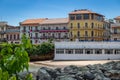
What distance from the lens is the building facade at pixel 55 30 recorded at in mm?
93312

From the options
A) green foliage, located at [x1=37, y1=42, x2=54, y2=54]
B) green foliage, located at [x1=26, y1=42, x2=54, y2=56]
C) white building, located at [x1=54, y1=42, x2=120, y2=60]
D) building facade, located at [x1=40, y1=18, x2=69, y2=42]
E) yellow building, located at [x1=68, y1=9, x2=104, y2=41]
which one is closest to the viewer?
white building, located at [x1=54, y1=42, x2=120, y2=60]

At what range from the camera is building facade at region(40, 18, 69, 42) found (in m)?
93.3

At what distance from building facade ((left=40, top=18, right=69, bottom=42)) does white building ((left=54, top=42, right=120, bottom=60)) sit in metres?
28.0

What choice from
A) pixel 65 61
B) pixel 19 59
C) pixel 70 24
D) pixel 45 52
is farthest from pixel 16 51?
pixel 70 24

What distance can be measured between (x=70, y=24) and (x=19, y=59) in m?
84.1

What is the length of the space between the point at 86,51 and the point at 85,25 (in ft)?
85.7

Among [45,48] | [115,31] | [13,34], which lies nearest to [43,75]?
[45,48]

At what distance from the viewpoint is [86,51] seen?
6456 cm

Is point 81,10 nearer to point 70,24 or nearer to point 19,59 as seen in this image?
point 70,24

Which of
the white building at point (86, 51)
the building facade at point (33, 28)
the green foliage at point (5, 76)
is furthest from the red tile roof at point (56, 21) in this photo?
the green foliage at point (5, 76)

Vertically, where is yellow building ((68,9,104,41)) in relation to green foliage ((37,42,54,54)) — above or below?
above

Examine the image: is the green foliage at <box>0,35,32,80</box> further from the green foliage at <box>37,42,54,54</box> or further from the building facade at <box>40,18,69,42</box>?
the building facade at <box>40,18,69,42</box>

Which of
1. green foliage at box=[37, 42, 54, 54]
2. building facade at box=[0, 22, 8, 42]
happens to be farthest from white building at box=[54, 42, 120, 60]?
building facade at box=[0, 22, 8, 42]

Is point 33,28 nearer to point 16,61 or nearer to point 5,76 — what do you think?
point 16,61
